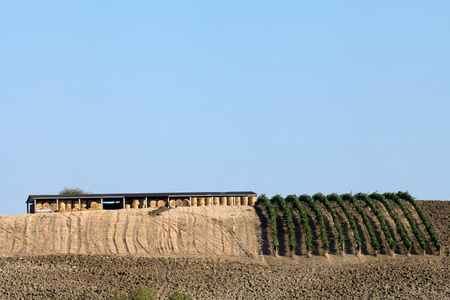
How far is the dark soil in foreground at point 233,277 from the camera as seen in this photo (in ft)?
149

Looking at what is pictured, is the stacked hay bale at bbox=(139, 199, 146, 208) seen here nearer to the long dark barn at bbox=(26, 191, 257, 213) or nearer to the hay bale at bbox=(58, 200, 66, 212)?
the long dark barn at bbox=(26, 191, 257, 213)

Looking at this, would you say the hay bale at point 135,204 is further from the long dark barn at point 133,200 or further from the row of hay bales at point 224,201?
the row of hay bales at point 224,201

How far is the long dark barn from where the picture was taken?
192ft

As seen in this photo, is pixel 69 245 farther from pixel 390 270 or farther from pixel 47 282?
pixel 390 270

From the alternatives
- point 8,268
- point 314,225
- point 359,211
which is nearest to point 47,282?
point 8,268

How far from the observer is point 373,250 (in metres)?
52.5

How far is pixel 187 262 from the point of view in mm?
50219

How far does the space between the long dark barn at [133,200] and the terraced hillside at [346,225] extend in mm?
2953

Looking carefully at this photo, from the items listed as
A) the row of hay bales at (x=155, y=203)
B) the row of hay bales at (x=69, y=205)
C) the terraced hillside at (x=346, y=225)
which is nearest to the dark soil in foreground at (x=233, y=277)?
the terraced hillside at (x=346, y=225)

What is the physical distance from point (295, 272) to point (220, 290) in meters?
6.46

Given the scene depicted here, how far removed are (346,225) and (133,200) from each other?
19.5m

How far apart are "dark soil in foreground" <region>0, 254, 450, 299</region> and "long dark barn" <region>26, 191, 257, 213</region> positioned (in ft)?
28.6

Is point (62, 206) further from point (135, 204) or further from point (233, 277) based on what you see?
point (233, 277)

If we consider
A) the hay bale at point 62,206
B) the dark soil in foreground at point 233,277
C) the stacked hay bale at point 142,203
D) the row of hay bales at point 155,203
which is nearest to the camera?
the dark soil in foreground at point 233,277
